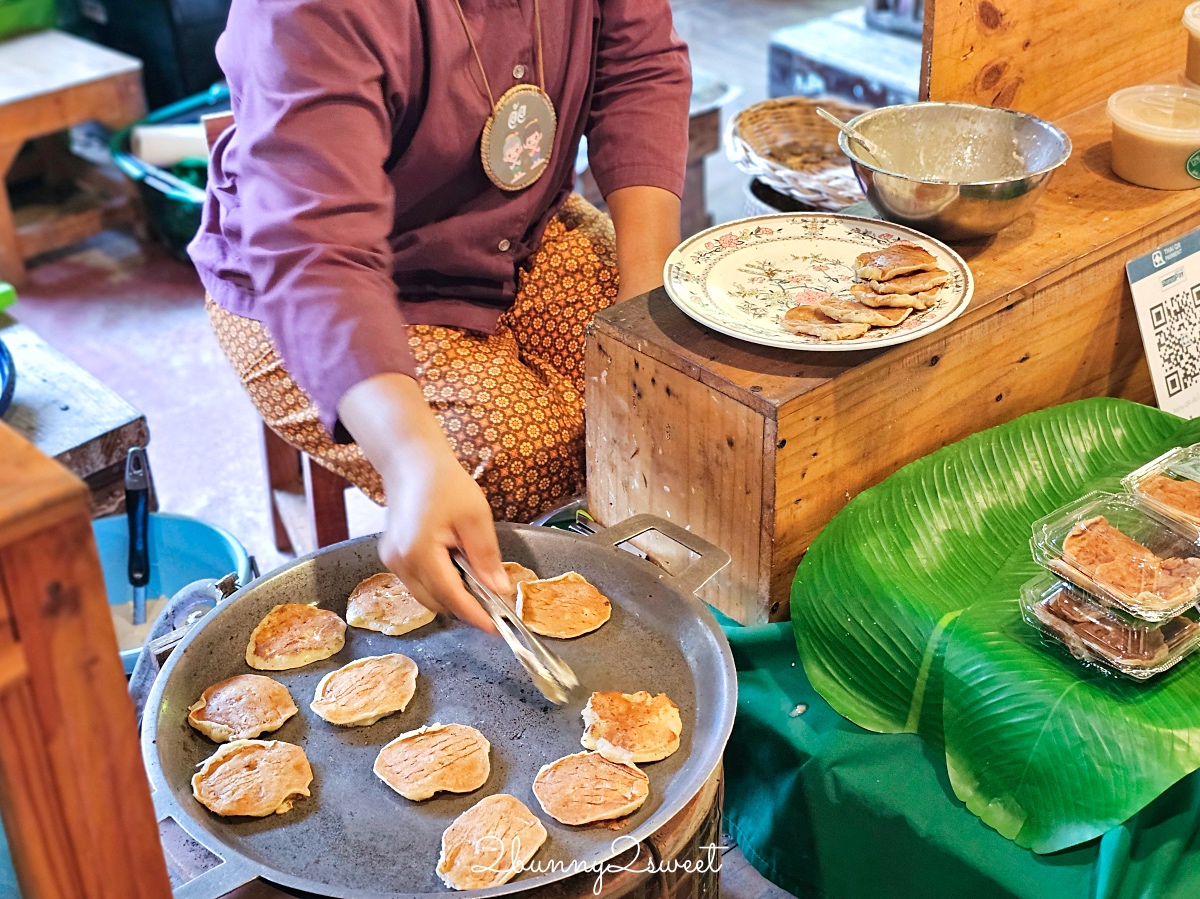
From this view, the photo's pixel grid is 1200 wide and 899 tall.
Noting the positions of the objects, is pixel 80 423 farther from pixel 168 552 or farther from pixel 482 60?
pixel 482 60

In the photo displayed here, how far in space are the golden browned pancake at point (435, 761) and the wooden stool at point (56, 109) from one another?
3.04 meters

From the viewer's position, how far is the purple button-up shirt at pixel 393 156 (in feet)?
3.91

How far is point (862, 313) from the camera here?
4.09 feet

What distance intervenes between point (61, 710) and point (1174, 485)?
110 cm

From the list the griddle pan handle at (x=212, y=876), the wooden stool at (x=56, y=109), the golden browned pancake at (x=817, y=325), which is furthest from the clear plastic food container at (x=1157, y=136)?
the wooden stool at (x=56, y=109)

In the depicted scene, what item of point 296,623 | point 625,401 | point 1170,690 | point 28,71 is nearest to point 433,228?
point 625,401

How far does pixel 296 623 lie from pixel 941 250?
835 mm

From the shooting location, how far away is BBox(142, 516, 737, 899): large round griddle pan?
96 centimetres

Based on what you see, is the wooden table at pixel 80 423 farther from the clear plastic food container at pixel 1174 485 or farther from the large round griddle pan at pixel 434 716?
the clear plastic food container at pixel 1174 485

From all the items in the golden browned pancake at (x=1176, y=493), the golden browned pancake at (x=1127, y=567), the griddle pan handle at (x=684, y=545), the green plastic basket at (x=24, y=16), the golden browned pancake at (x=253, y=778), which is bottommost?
the golden browned pancake at (x=253, y=778)

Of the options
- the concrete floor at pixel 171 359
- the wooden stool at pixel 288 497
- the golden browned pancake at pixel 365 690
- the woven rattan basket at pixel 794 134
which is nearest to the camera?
the golden browned pancake at pixel 365 690

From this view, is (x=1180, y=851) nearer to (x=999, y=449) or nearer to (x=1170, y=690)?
(x=1170, y=690)

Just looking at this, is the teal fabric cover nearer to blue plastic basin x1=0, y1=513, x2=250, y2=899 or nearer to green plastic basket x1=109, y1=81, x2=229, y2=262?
blue plastic basin x1=0, y1=513, x2=250, y2=899

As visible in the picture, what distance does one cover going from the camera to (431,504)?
1.04 m
